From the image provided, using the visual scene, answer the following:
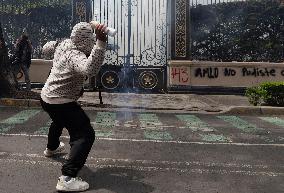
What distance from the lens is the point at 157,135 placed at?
7.16 metres

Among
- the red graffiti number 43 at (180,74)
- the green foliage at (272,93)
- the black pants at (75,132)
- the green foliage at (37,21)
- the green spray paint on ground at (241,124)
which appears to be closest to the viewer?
the black pants at (75,132)

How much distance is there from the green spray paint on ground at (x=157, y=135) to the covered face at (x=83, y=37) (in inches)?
109

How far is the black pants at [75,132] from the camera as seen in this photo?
4.32 meters

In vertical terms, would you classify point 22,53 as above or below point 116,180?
above

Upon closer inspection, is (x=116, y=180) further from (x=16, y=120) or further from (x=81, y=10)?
(x=81, y=10)

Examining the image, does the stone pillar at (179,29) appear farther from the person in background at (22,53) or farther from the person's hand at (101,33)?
the person's hand at (101,33)

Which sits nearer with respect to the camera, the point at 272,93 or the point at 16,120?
the point at 16,120

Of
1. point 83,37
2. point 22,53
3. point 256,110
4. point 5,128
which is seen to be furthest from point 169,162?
point 22,53

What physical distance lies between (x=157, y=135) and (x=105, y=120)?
5.94ft

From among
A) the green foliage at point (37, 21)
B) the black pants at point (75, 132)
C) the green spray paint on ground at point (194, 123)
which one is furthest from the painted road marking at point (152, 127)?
the green foliage at point (37, 21)

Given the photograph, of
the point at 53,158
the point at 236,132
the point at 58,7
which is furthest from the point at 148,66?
the point at 53,158

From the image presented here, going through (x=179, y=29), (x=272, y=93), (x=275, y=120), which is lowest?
(x=275, y=120)

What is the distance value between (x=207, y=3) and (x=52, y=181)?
506 inches

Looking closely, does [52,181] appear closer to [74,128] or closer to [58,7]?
[74,128]
